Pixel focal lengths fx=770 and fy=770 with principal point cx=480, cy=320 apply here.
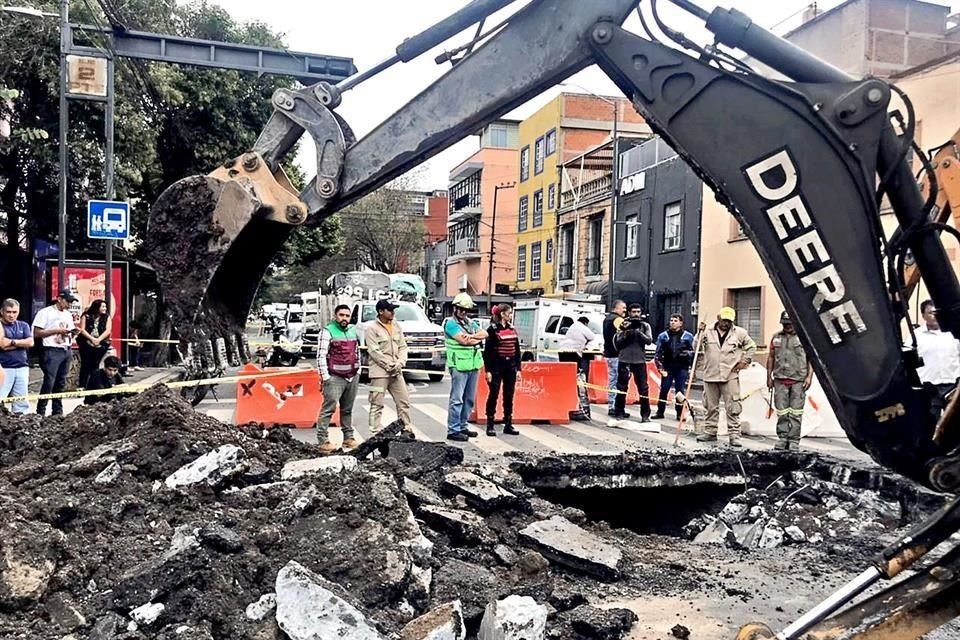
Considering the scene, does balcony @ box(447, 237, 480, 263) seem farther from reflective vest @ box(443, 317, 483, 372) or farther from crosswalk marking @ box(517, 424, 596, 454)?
reflective vest @ box(443, 317, 483, 372)

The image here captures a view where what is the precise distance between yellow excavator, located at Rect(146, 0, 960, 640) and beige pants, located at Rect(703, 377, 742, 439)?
7069 mm

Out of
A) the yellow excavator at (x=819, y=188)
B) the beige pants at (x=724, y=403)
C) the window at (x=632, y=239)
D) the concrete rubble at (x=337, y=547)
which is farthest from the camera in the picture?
the window at (x=632, y=239)

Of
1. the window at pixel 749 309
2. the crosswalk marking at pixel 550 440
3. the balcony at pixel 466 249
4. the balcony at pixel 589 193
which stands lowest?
the crosswalk marking at pixel 550 440

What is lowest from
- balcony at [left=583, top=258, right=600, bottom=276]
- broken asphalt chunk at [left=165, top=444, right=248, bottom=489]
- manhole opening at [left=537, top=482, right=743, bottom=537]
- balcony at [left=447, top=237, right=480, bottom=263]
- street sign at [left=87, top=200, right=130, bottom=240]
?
manhole opening at [left=537, top=482, right=743, bottom=537]

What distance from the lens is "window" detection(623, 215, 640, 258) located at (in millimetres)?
30922

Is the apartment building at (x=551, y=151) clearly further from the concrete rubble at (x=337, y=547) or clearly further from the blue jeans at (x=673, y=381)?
the concrete rubble at (x=337, y=547)

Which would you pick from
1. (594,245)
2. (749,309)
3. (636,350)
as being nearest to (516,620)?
(636,350)

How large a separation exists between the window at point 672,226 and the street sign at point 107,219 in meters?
A: 19.8

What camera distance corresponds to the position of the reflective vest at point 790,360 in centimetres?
988

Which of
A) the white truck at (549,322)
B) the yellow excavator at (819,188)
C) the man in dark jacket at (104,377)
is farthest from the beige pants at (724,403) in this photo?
the man in dark jacket at (104,377)

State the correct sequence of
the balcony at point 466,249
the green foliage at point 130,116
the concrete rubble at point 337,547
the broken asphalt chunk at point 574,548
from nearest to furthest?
1. the concrete rubble at point 337,547
2. the broken asphalt chunk at point 574,548
3. the green foliage at point 130,116
4. the balcony at point 466,249

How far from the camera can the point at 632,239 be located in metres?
31.4

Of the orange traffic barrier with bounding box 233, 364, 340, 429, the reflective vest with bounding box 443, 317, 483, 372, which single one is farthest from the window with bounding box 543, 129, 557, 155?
the reflective vest with bounding box 443, 317, 483, 372

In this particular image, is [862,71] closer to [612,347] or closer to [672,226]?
[672,226]
